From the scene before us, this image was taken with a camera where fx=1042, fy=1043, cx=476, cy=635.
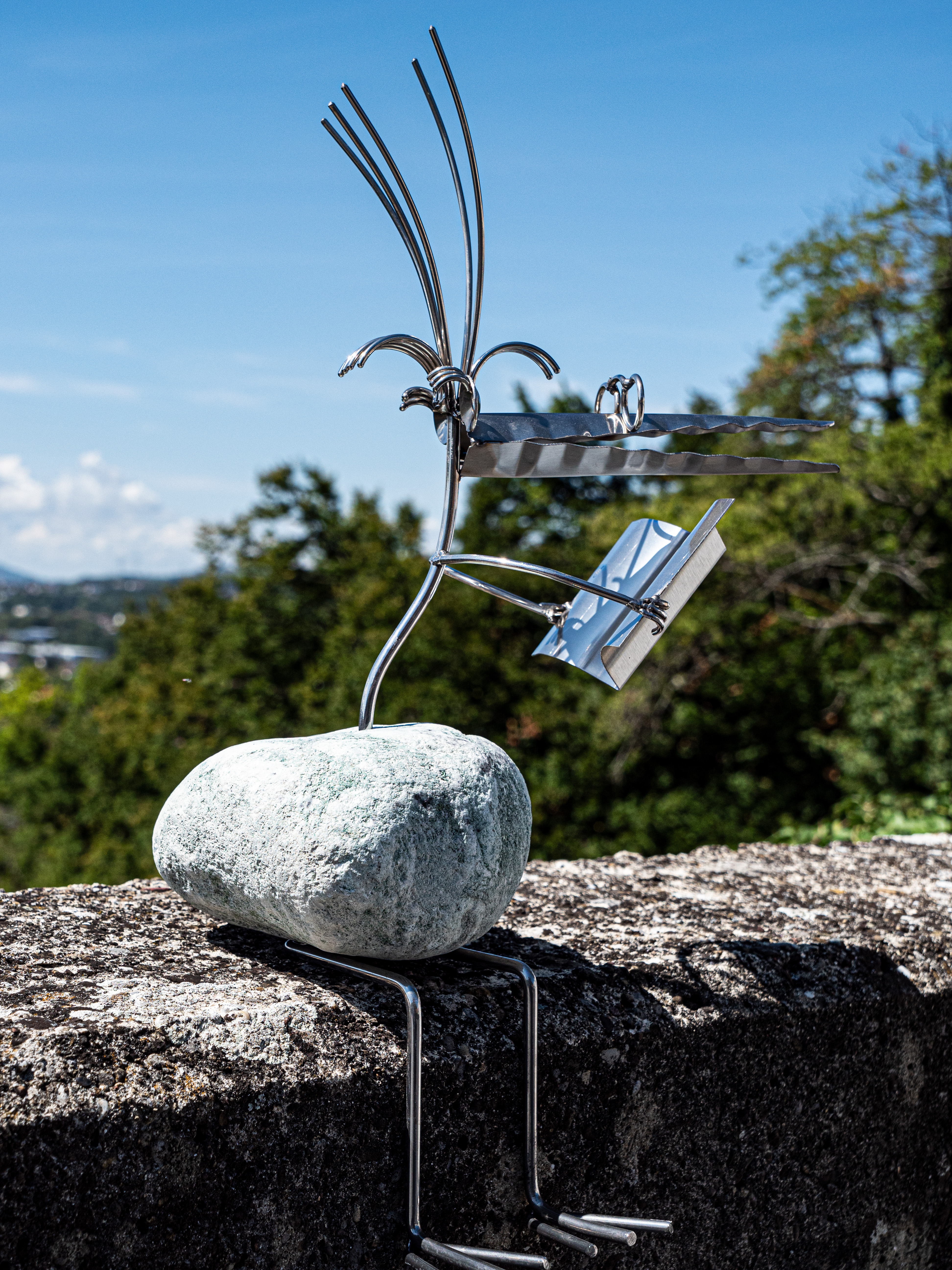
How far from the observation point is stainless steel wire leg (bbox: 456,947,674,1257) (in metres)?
1.77

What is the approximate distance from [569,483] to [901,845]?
47.5 ft

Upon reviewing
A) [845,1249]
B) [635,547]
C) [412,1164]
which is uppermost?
[635,547]

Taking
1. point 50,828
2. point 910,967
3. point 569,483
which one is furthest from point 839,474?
point 50,828

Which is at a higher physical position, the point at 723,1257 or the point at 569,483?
the point at 569,483

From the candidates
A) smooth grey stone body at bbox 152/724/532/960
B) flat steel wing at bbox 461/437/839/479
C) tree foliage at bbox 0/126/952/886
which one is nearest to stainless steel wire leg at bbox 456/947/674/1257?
smooth grey stone body at bbox 152/724/532/960

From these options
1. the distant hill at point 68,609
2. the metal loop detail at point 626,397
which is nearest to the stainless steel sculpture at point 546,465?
the metal loop detail at point 626,397

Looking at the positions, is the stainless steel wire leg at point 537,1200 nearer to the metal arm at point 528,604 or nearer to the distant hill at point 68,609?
the metal arm at point 528,604

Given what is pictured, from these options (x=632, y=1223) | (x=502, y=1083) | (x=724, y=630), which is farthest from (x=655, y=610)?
(x=724, y=630)

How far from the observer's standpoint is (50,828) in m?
26.7

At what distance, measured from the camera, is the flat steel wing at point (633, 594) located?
2.09 meters

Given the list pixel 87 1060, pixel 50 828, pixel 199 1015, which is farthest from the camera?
pixel 50 828

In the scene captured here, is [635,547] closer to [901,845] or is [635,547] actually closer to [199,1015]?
[199,1015]

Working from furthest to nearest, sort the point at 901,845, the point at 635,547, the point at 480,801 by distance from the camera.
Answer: the point at 901,845, the point at 635,547, the point at 480,801

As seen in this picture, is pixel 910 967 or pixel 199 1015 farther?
pixel 910 967
